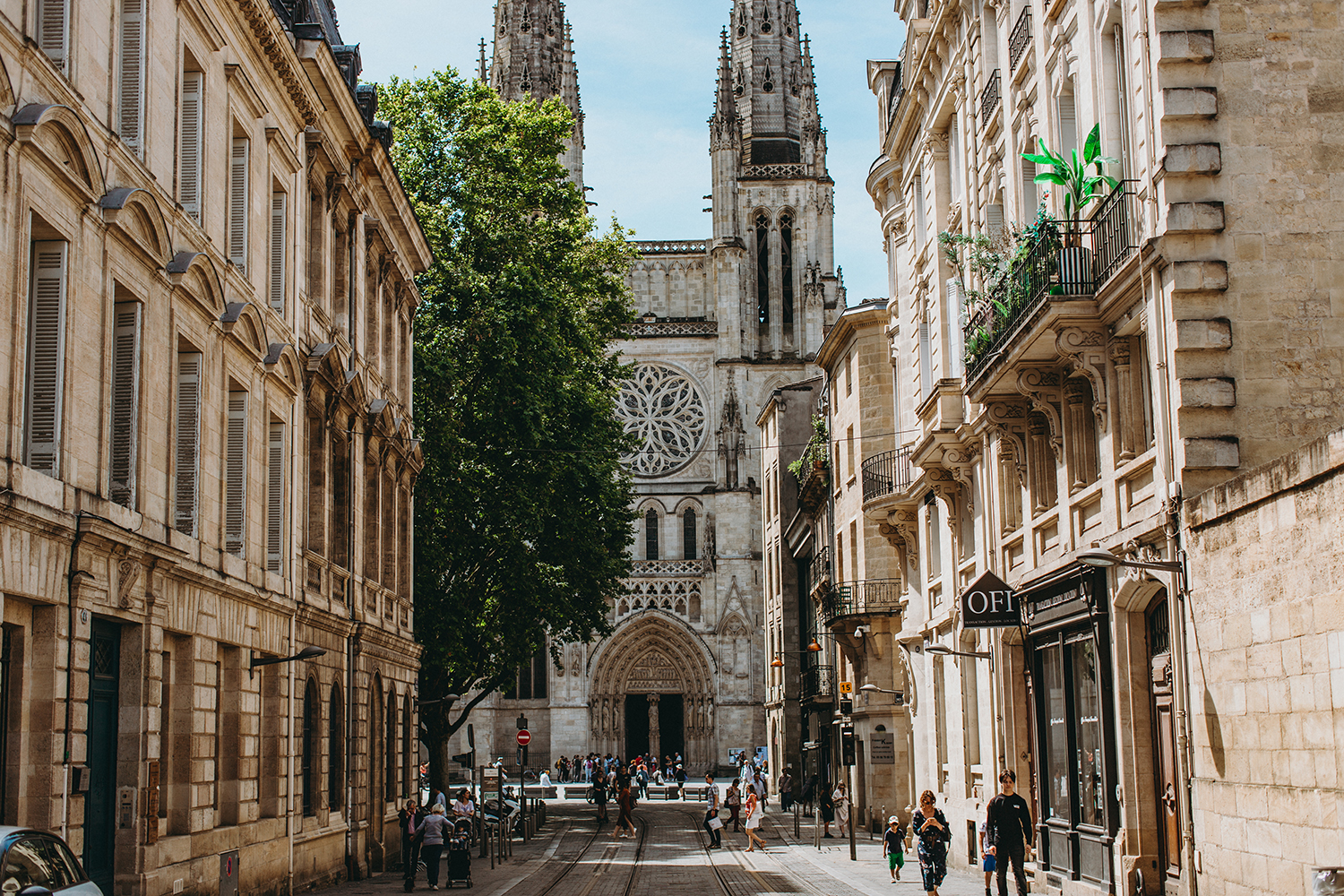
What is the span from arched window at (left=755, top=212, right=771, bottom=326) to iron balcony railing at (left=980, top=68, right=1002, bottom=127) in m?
51.1

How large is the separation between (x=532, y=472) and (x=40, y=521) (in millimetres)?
22050

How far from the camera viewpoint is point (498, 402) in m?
33.2

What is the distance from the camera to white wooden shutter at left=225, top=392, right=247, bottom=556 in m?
17.7

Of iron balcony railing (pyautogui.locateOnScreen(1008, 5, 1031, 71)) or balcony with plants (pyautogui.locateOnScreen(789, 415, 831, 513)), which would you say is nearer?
iron balcony railing (pyautogui.locateOnScreen(1008, 5, 1031, 71))

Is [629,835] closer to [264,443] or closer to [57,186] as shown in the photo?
→ [264,443]

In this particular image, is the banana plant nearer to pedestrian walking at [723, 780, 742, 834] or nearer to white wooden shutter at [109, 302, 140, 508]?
white wooden shutter at [109, 302, 140, 508]

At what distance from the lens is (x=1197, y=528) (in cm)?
1355

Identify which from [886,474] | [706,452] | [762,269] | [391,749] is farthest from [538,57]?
[391,749]

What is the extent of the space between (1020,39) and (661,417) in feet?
176

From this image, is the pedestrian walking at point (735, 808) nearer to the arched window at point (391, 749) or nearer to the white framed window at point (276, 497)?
the arched window at point (391, 749)

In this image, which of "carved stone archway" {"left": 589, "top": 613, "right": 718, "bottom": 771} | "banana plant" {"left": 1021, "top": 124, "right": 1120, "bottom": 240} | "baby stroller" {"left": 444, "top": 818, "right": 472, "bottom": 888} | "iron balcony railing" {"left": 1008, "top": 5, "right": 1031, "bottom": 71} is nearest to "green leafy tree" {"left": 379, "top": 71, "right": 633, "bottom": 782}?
"baby stroller" {"left": 444, "top": 818, "right": 472, "bottom": 888}

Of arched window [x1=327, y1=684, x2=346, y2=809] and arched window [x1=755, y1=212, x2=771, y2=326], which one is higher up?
arched window [x1=755, y1=212, x2=771, y2=326]

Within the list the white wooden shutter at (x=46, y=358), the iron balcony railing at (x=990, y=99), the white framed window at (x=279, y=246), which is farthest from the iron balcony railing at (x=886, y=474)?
the white wooden shutter at (x=46, y=358)

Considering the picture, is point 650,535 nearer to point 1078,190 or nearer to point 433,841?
point 433,841
